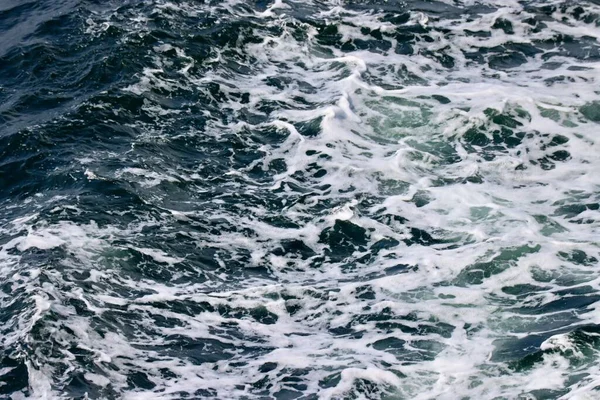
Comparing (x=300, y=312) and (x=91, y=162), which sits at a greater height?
(x=91, y=162)

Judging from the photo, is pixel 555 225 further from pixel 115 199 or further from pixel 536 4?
pixel 536 4

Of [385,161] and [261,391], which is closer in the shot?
[261,391]

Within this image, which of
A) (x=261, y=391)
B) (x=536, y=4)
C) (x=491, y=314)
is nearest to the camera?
(x=261, y=391)

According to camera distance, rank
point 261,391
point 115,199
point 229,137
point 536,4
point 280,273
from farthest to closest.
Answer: point 536,4, point 229,137, point 115,199, point 280,273, point 261,391

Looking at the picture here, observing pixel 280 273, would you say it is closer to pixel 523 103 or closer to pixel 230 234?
pixel 230 234

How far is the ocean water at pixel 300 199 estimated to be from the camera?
22.8 m

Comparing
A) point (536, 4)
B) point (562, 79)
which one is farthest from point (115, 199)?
point (536, 4)

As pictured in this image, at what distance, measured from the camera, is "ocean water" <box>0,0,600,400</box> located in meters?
22.8

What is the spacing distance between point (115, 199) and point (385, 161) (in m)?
8.63

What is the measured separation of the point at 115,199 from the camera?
95.7ft

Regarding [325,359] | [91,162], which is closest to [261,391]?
[325,359]

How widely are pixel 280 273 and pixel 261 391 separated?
4.98m

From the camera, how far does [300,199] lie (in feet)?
97.1

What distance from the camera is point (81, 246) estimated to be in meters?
26.9
